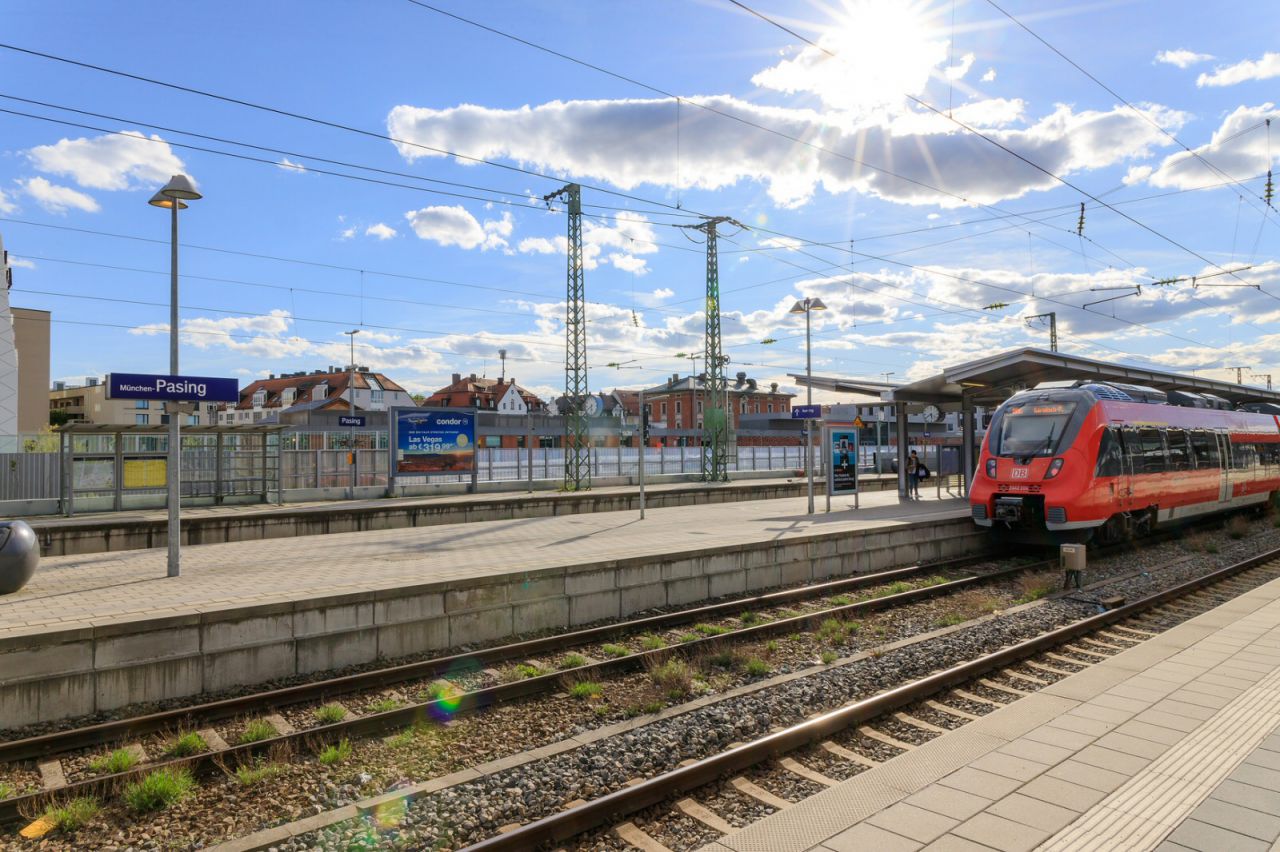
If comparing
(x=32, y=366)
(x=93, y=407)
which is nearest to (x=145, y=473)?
(x=32, y=366)

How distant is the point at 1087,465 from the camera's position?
573 inches

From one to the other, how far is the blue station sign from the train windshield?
13.6 meters

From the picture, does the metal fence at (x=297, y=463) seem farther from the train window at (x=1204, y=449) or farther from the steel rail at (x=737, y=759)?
the steel rail at (x=737, y=759)

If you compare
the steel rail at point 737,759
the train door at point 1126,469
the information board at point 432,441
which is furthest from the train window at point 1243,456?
the information board at point 432,441

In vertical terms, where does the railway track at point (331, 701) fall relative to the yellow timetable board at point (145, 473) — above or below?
below

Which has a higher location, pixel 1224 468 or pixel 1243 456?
pixel 1243 456

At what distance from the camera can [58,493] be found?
19.4 meters

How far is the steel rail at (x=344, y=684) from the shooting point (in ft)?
20.6

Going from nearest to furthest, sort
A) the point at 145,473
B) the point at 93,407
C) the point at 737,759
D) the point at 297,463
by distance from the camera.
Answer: the point at 737,759 → the point at 145,473 → the point at 297,463 → the point at 93,407

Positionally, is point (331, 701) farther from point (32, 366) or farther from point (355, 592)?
point (32, 366)

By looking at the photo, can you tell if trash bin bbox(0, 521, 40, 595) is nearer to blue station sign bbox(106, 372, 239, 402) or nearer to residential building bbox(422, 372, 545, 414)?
blue station sign bbox(106, 372, 239, 402)

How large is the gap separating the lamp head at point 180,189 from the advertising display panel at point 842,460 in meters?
15.0

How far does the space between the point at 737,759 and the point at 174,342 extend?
954cm

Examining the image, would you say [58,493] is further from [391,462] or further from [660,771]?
[660,771]
